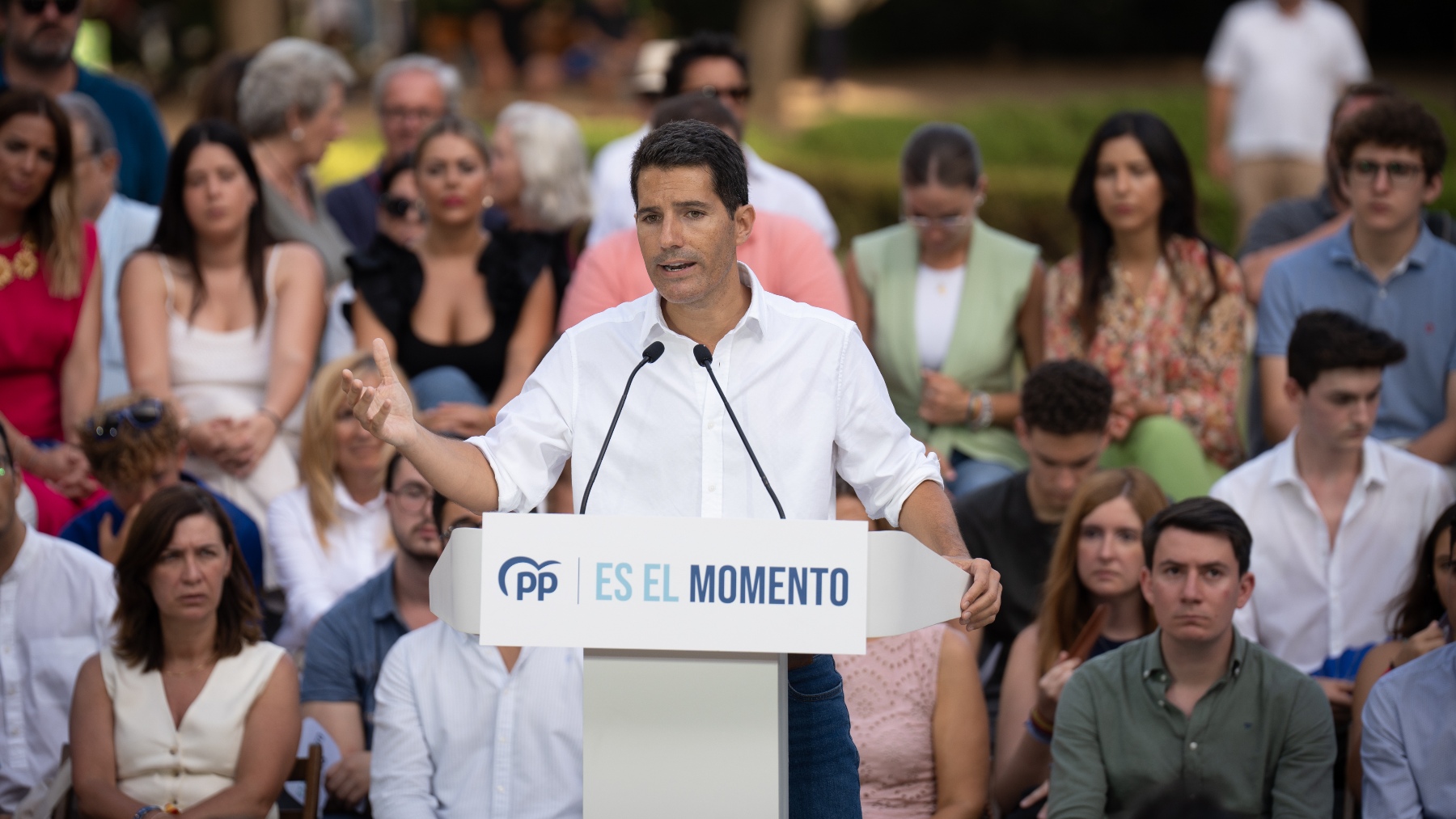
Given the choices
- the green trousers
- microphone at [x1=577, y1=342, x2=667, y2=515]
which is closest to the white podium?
microphone at [x1=577, y1=342, x2=667, y2=515]

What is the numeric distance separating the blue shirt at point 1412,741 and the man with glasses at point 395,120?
4.34 metres

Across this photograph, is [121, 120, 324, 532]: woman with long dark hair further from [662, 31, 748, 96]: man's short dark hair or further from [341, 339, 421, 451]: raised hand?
[341, 339, 421, 451]: raised hand

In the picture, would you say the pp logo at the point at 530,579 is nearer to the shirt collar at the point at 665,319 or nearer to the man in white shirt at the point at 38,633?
the shirt collar at the point at 665,319

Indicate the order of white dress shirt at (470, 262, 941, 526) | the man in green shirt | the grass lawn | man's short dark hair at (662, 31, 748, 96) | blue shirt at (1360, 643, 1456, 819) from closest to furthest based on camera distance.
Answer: white dress shirt at (470, 262, 941, 526) → blue shirt at (1360, 643, 1456, 819) → the man in green shirt → man's short dark hair at (662, 31, 748, 96) → the grass lawn

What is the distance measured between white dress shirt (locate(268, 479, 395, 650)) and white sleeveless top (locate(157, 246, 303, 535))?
0.25m

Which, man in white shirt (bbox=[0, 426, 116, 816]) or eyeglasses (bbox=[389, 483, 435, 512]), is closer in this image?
man in white shirt (bbox=[0, 426, 116, 816])

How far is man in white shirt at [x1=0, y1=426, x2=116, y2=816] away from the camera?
4.35m

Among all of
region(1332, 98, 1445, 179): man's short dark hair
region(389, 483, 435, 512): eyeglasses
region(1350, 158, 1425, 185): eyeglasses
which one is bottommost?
region(389, 483, 435, 512): eyeglasses

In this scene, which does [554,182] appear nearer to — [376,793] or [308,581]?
[308,581]

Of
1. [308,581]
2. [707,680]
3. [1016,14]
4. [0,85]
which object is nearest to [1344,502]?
[707,680]

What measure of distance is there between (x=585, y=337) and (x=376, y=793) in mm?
1504

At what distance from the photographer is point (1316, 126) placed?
8453 millimetres

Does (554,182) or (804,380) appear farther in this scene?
(554,182)

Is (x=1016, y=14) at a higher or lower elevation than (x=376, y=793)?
higher
